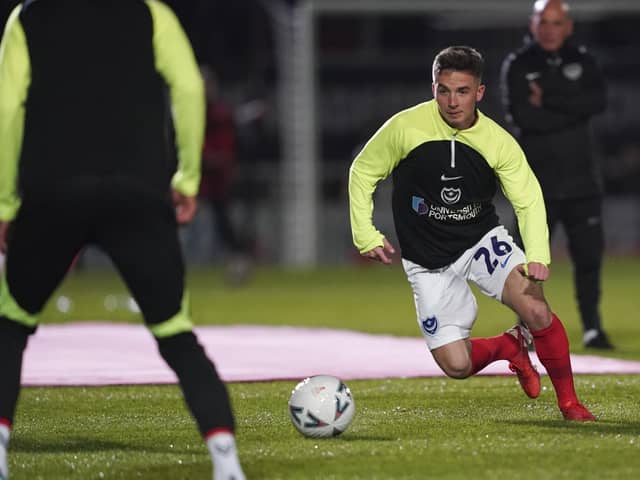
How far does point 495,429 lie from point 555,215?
378cm

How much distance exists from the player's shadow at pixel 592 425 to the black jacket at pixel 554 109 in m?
3.46

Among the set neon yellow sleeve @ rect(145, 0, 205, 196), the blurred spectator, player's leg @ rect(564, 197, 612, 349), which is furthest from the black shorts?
the blurred spectator

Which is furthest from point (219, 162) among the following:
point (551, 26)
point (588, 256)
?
point (551, 26)

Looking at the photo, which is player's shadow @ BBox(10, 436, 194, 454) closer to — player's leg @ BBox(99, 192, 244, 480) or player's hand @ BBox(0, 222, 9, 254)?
player's leg @ BBox(99, 192, 244, 480)

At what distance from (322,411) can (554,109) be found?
4.32 m

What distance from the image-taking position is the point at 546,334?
664cm

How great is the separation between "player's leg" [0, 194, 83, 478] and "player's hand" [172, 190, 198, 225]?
35 cm

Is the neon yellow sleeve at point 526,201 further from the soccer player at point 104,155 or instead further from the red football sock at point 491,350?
the soccer player at point 104,155

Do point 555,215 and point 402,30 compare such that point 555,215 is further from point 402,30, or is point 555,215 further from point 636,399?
point 402,30

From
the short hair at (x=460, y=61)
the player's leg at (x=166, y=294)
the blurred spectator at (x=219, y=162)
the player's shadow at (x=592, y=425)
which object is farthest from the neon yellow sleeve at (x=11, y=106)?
the blurred spectator at (x=219, y=162)

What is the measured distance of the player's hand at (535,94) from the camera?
9.79m

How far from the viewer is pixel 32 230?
491 centimetres

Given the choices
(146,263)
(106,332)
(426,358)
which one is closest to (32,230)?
(146,263)

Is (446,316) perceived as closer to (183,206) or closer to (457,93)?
(457,93)
